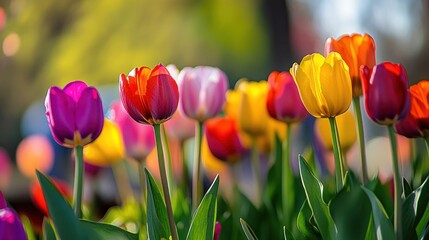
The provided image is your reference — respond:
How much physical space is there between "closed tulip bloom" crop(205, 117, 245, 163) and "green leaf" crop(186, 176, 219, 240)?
15.1 inches

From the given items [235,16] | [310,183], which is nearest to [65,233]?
[310,183]

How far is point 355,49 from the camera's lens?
2.30 ft

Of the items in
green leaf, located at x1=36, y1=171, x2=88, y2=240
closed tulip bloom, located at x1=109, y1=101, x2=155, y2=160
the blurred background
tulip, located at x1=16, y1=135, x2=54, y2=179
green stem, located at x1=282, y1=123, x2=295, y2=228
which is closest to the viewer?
green leaf, located at x1=36, y1=171, x2=88, y2=240

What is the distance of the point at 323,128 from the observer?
1095 millimetres

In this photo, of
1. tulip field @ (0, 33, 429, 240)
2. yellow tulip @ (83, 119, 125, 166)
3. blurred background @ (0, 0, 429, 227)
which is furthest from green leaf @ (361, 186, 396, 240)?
blurred background @ (0, 0, 429, 227)

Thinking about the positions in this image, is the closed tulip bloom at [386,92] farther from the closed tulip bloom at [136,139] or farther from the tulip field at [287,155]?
the closed tulip bloom at [136,139]

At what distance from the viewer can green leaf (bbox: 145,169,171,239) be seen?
2.06 feet

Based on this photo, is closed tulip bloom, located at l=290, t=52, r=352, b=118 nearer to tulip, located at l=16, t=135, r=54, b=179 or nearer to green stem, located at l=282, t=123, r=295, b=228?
green stem, located at l=282, t=123, r=295, b=228

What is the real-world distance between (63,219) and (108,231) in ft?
0.16

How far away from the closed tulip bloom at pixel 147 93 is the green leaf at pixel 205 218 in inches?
3.1

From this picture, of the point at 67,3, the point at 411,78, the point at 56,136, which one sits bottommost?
the point at 411,78

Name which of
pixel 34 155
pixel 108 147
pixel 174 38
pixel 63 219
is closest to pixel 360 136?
pixel 63 219

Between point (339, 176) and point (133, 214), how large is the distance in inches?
18.7

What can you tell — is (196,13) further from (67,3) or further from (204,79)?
(204,79)
